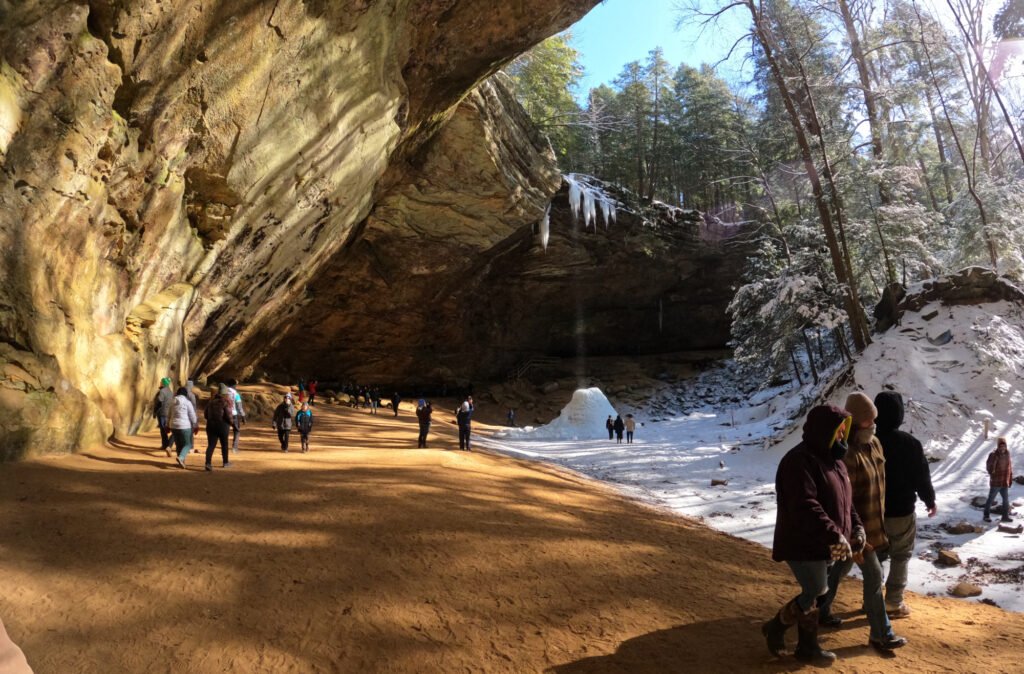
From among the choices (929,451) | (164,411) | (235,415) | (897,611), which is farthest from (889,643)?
(164,411)

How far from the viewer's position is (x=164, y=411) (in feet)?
29.1

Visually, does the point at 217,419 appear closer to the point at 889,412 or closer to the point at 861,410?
the point at 861,410

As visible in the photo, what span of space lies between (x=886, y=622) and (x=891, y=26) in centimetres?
2531

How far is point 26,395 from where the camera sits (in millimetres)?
6023

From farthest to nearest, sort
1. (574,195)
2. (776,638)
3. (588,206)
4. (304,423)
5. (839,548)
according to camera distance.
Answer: (588,206) < (574,195) < (304,423) < (776,638) < (839,548)

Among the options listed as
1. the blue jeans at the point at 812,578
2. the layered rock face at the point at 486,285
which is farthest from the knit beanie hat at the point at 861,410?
the layered rock face at the point at 486,285

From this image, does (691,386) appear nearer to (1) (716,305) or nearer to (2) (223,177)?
(1) (716,305)

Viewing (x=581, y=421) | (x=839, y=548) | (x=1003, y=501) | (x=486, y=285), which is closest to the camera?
(x=839, y=548)

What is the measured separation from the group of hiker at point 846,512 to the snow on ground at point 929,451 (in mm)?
2567

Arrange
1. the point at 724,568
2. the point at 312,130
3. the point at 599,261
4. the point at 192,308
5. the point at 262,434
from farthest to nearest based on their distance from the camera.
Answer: the point at 599,261 → the point at 262,434 → the point at 192,308 → the point at 312,130 → the point at 724,568

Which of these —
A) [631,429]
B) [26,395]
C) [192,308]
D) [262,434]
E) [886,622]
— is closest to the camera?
[886,622]

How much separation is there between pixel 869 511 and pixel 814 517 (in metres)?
0.83

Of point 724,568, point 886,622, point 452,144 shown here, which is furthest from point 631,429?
point 886,622

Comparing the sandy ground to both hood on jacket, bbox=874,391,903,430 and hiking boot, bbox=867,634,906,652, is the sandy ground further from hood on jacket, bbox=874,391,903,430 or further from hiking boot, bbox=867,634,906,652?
hood on jacket, bbox=874,391,903,430
